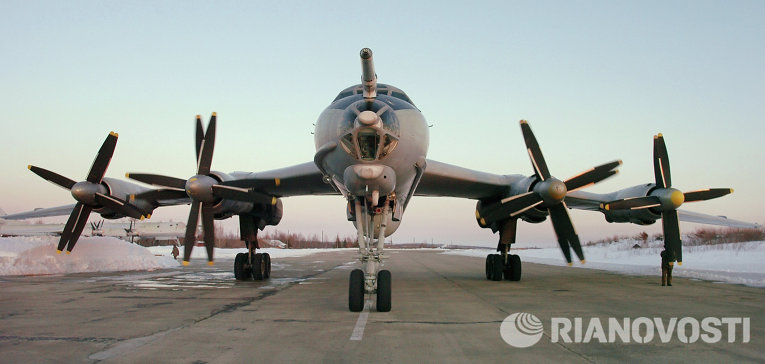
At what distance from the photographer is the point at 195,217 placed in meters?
11.2

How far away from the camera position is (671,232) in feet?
43.3

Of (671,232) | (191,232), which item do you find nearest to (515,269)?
(671,232)

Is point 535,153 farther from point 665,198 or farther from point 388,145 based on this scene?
point 388,145

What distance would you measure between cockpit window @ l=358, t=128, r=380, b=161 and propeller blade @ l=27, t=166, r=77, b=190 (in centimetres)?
953

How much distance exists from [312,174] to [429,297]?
4.41 meters

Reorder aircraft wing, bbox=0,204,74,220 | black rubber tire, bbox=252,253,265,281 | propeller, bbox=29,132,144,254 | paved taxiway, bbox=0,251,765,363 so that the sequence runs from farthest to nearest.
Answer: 1. aircraft wing, bbox=0,204,74,220
2. black rubber tire, bbox=252,253,265,281
3. propeller, bbox=29,132,144,254
4. paved taxiway, bbox=0,251,765,363

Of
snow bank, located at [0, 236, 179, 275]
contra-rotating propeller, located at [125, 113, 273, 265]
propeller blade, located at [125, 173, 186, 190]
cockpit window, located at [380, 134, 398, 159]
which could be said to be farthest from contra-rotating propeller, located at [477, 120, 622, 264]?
snow bank, located at [0, 236, 179, 275]

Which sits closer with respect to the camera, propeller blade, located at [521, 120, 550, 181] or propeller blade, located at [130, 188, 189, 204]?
propeller blade, located at [521, 120, 550, 181]

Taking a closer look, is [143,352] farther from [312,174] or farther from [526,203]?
[526,203]

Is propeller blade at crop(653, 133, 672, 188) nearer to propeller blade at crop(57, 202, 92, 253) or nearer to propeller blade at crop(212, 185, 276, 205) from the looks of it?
propeller blade at crop(212, 185, 276, 205)

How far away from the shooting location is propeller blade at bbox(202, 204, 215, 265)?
1099 centimetres

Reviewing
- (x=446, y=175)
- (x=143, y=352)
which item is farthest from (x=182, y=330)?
(x=446, y=175)

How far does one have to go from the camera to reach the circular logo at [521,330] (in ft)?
17.0

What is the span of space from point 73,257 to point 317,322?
47.3ft
